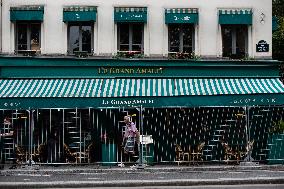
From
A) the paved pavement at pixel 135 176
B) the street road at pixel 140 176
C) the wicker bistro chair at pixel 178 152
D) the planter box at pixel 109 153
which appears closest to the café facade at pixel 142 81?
the planter box at pixel 109 153

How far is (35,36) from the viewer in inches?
930

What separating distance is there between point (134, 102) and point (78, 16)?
534cm

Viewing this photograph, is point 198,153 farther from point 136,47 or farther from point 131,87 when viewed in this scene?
point 136,47

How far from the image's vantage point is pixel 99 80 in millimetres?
22844

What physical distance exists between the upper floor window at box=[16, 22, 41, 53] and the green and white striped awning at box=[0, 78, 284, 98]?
158cm

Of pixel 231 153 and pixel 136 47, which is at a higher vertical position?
pixel 136 47

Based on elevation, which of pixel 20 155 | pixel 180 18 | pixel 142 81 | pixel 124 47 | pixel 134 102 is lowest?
pixel 20 155

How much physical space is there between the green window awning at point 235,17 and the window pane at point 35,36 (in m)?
7.52

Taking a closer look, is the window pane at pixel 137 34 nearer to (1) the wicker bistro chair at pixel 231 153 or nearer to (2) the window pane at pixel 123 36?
(2) the window pane at pixel 123 36

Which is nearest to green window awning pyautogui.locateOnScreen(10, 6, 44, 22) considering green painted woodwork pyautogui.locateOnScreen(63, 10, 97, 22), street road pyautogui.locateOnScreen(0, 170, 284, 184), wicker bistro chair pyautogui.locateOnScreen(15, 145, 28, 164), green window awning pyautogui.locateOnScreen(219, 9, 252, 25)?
green painted woodwork pyautogui.locateOnScreen(63, 10, 97, 22)

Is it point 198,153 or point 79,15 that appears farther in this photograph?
point 79,15

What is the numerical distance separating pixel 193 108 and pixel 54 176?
642 centimetres

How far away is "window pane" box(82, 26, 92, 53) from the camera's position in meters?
23.7

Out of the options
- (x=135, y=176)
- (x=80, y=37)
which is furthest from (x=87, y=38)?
(x=135, y=176)
